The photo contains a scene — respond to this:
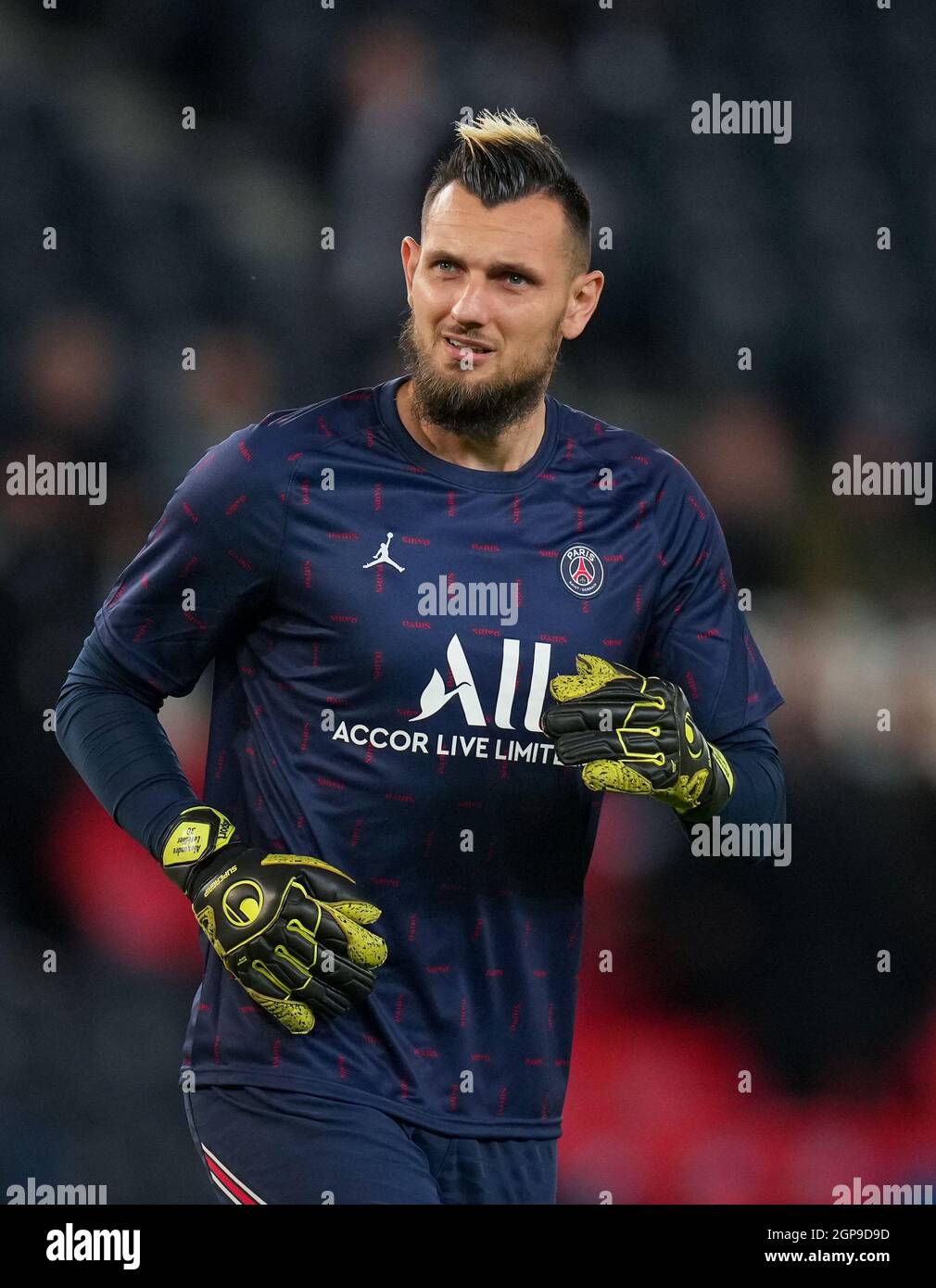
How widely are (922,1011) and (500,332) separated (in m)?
1.96

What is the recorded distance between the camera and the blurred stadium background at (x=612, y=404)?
11.2ft

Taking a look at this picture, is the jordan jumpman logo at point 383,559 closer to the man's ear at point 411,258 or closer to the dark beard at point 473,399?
the dark beard at point 473,399

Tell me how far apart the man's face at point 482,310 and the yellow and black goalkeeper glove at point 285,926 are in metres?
0.62

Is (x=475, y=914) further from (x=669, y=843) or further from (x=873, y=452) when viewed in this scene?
(x=873, y=452)

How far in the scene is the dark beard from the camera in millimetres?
2188

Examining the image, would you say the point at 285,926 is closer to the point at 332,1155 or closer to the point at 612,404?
the point at 332,1155

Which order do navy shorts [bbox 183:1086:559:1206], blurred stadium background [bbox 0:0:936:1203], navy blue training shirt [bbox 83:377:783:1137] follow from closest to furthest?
1. navy shorts [bbox 183:1086:559:1206]
2. navy blue training shirt [bbox 83:377:783:1137]
3. blurred stadium background [bbox 0:0:936:1203]

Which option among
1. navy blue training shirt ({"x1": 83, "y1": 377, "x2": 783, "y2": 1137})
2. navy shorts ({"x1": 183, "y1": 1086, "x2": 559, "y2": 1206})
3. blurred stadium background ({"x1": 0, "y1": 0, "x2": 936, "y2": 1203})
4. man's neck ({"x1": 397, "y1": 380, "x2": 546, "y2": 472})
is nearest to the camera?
navy shorts ({"x1": 183, "y1": 1086, "x2": 559, "y2": 1206})

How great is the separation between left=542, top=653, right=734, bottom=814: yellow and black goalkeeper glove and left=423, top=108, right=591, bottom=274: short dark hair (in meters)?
0.65

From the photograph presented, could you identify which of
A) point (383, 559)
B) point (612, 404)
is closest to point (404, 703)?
point (383, 559)

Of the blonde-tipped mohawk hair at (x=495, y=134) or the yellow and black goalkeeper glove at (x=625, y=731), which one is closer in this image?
the yellow and black goalkeeper glove at (x=625, y=731)

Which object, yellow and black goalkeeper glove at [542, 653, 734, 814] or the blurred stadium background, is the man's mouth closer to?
yellow and black goalkeeper glove at [542, 653, 734, 814]

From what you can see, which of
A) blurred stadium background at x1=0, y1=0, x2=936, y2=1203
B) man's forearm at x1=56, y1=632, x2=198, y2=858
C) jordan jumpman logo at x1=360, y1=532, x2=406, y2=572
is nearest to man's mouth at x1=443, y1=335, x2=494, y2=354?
jordan jumpman logo at x1=360, y1=532, x2=406, y2=572

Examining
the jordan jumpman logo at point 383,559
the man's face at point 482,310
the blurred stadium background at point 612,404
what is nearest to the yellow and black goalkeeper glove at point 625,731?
the jordan jumpman logo at point 383,559
